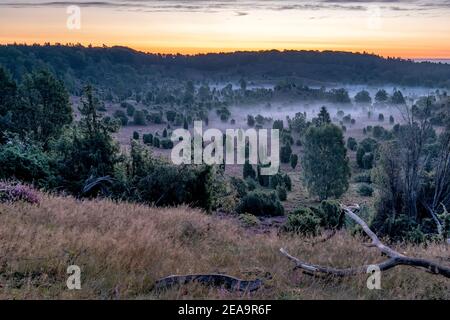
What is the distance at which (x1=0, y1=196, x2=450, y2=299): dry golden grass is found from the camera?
589 cm

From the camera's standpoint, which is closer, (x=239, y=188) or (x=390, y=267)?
(x=390, y=267)

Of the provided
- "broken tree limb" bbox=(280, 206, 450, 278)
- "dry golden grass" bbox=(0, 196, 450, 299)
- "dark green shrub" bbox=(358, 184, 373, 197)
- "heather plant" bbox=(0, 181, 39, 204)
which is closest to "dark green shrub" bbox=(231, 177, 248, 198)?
"dark green shrub" bbox=(358, 184, 373, 197)

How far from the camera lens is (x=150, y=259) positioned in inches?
278

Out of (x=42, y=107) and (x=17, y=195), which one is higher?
(x=42, y=107)

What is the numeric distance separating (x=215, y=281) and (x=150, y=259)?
126 centimetres

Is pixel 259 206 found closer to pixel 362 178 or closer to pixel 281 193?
pixel 281 193

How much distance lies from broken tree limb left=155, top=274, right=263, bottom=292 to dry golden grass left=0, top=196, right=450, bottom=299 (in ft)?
0.51

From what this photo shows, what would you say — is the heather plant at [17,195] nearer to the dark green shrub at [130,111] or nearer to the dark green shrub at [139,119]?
the dark green shrub at [139,119]

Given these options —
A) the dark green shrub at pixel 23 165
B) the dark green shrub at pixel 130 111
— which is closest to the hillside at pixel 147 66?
the dark green shrub at pixel 130 111

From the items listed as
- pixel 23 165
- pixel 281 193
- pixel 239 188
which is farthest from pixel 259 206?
pixel 23 165

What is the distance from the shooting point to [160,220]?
11.0m

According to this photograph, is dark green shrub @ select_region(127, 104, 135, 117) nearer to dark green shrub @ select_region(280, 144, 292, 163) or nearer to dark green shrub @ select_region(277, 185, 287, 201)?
dark green shrub @ select_region(280, 144, 292, 163)
